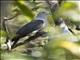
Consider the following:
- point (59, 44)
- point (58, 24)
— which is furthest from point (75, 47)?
point (58, 24)

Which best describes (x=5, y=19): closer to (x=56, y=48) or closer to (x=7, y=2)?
(x=7, y=2)

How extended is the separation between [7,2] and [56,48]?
191 millimetres

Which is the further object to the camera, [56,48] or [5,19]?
[5,19]

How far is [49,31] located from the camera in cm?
34

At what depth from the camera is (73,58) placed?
0.77 ft

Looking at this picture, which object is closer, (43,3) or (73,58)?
(73,58)

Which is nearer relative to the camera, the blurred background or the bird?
the blurred background

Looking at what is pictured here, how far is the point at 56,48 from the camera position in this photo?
226 millimetres

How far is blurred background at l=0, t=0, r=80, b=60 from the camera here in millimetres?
230

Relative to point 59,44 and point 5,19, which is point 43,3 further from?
point 59,44

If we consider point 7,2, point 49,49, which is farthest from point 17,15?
point 49,49

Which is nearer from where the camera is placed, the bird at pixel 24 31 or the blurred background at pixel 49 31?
the blurred background at pixel 49 31

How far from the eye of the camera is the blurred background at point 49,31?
0.75 feet

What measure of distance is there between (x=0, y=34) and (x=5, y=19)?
7 cm
